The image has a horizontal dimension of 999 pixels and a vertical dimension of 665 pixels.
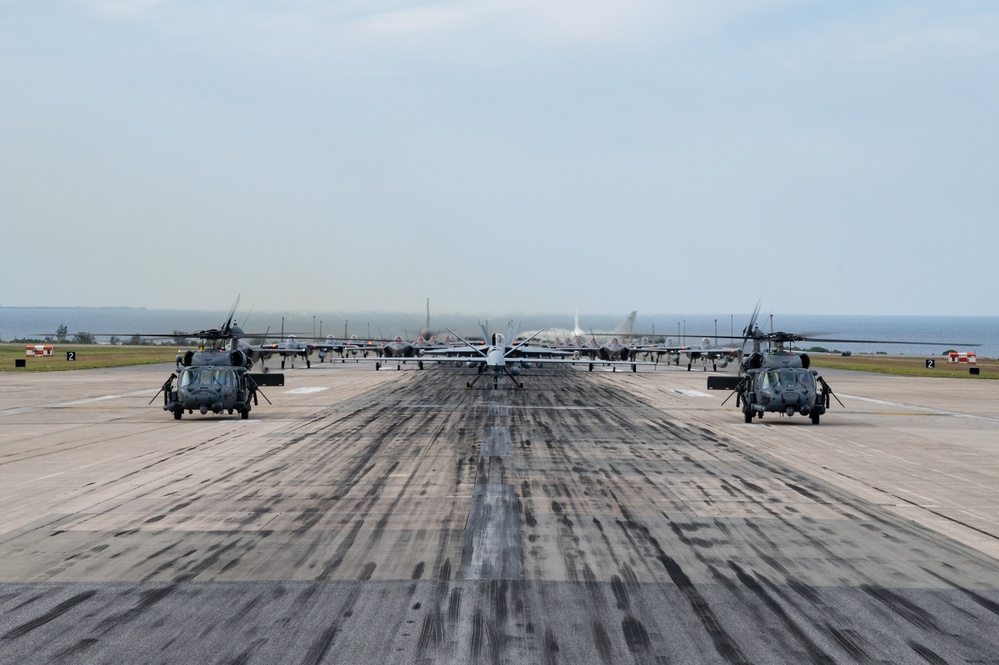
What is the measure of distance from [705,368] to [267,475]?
71.7 m

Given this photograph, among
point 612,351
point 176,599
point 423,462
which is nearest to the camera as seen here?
point 176,599

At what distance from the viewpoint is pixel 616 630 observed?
1038 cm

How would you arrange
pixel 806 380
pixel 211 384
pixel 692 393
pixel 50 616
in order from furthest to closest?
pixel 692 393, pixel 806 380, pixel 211 384, pixel 50 616

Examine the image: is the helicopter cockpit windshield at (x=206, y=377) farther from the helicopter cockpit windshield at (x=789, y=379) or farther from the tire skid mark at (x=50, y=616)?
the tire skid mark at (x=50, y=616)

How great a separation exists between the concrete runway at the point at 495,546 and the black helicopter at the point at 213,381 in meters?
2.65

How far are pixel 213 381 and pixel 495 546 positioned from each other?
75.3ft

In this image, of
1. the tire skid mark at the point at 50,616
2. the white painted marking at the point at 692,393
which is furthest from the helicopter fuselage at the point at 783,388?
the tire skid mark at the point at 50,616

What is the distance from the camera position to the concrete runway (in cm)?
1009

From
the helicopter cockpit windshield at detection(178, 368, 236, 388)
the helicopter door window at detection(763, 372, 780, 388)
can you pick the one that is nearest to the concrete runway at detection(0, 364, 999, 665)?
the helicopter cockpit windshield at detection(178, 368, 236, 388)

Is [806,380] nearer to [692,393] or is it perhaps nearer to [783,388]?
[783,388]

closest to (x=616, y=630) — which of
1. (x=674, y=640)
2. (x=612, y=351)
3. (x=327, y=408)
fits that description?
(x=674, y=640)

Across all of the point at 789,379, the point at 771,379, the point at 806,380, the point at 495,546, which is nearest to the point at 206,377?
the point at 771,379

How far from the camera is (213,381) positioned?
3478 cm

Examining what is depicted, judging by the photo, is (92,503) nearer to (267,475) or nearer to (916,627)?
(267,475)
